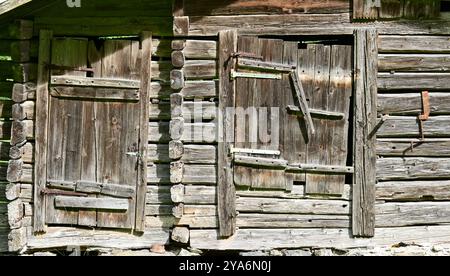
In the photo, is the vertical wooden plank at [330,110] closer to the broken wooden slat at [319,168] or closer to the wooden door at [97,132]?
the broken wooden slat at [319,168]

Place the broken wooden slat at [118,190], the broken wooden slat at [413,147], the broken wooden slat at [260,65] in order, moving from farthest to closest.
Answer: the broken wooden slat at [118,190] < the broken wooden slat at [413,147] < the broken wooden slat at [260,65]

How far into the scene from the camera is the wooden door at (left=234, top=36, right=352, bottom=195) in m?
6.29

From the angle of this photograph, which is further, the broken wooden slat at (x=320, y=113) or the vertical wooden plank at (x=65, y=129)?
the vertical wooden plank at (x=65, y=129)

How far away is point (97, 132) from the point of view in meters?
6.49

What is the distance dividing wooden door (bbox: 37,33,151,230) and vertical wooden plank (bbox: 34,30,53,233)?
4 cm

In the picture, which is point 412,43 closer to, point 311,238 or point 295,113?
point 295,113

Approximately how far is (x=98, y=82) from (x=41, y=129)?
36.3 inches

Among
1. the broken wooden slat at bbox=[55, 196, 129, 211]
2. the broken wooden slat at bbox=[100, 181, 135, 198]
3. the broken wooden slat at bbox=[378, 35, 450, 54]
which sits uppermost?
the broken wooden slat at bbox=[378, 35, 450, 54]

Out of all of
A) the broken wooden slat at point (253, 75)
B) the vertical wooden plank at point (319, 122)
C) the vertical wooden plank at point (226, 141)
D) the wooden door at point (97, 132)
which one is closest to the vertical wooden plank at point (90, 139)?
the wooden door at point (97, 132)

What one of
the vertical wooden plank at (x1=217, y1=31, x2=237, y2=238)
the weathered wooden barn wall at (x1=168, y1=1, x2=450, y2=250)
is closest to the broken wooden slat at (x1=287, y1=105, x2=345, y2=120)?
the weathered wooden barn wall at (x1=168, y1=1, x2=450, y2=250)

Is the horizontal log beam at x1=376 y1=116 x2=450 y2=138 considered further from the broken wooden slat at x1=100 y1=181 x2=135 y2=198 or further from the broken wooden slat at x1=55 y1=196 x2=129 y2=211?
the broken wooden slat at x1=55 y1=196 x2=129 y2=211

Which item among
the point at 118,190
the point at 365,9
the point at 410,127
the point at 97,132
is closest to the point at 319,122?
the point at 410,127

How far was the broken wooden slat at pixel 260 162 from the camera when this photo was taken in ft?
20.7

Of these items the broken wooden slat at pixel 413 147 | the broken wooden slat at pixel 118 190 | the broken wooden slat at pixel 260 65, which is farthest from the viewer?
the broken wooden slat at pixel 118 190
